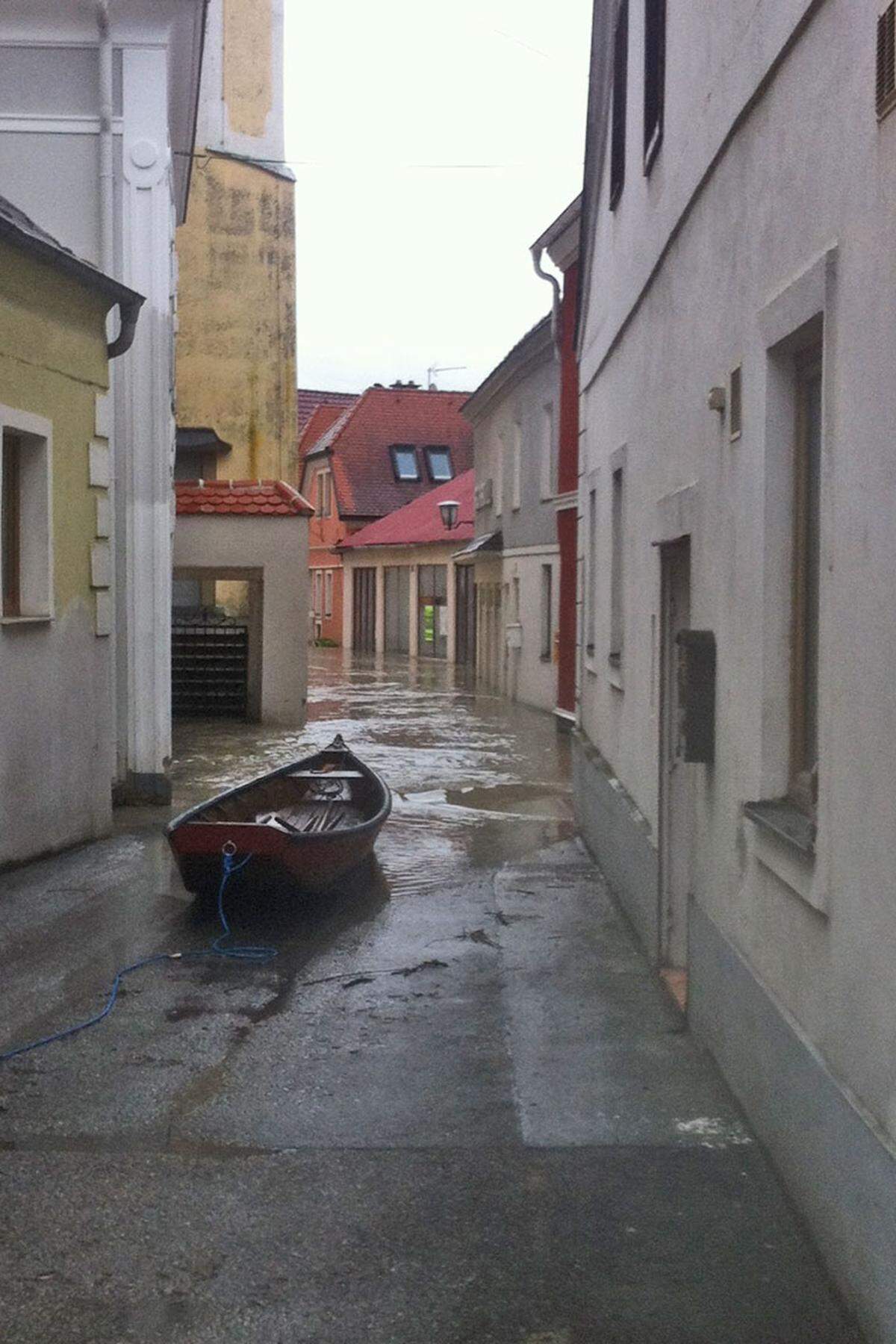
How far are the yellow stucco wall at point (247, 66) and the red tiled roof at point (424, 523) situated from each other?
14391 mm

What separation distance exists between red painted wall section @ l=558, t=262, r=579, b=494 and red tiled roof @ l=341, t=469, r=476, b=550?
56.3 ft

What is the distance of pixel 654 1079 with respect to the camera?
21.6 ft

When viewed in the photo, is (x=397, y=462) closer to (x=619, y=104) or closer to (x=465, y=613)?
(x=465, y=613)

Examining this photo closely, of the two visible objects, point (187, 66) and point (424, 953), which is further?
→ point (187, 66)

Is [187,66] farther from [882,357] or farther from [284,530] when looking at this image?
[882,357]

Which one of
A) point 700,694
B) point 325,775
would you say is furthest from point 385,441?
point 700,694

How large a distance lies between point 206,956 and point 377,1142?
3451 millimetres

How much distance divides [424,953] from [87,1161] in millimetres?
→ 3824

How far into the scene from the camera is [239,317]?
1120 inches

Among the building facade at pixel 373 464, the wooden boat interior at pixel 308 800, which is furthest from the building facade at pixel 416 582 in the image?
the wooden boat interior at pixel 308 800

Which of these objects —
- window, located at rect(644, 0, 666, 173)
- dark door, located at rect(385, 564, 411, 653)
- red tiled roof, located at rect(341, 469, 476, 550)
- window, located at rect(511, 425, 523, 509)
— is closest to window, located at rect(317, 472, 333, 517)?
red tiled roof, located at rect(341, 469, 476, 550)

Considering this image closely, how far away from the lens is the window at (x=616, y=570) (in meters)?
11.2

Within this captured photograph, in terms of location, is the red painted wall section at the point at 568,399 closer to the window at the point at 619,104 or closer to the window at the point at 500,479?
the window at the point at 500,479

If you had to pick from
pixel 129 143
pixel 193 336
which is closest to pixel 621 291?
pixel 129 143
